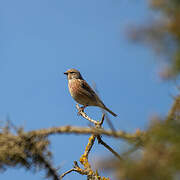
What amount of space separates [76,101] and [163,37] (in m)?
6.95

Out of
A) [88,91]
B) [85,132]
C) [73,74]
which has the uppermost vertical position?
[73,74]

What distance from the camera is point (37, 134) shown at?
2.12 metres

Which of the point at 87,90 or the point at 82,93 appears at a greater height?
the point at 87,90

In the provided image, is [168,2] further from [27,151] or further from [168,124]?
[27,151]

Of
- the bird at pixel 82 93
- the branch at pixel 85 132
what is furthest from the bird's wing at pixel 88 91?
the branch at pixel 85 132

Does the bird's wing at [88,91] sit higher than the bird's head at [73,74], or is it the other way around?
the bird's head at [73,74]

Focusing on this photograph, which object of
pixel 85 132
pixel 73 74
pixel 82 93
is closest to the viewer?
pixel 85 132

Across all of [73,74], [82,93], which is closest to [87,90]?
[82,93]

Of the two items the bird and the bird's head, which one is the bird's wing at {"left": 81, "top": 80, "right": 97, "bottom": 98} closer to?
the bird

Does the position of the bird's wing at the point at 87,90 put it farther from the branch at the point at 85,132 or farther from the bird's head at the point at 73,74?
the branch at the point at 85,132

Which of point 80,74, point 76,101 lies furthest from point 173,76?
point 80,74

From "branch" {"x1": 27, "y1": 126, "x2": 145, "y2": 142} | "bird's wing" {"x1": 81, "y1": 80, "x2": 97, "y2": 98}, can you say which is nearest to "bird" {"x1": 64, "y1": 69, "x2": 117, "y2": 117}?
"bird's wing" {"x1": 81, "y1": 80, "x2": 97, "y2": 98}

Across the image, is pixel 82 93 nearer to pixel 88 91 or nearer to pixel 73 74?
pixel 88 91

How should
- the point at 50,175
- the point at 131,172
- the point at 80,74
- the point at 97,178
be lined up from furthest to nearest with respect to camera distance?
the point at 80,74, the point at 97,178, the point at 50,175, the point at 131,172
